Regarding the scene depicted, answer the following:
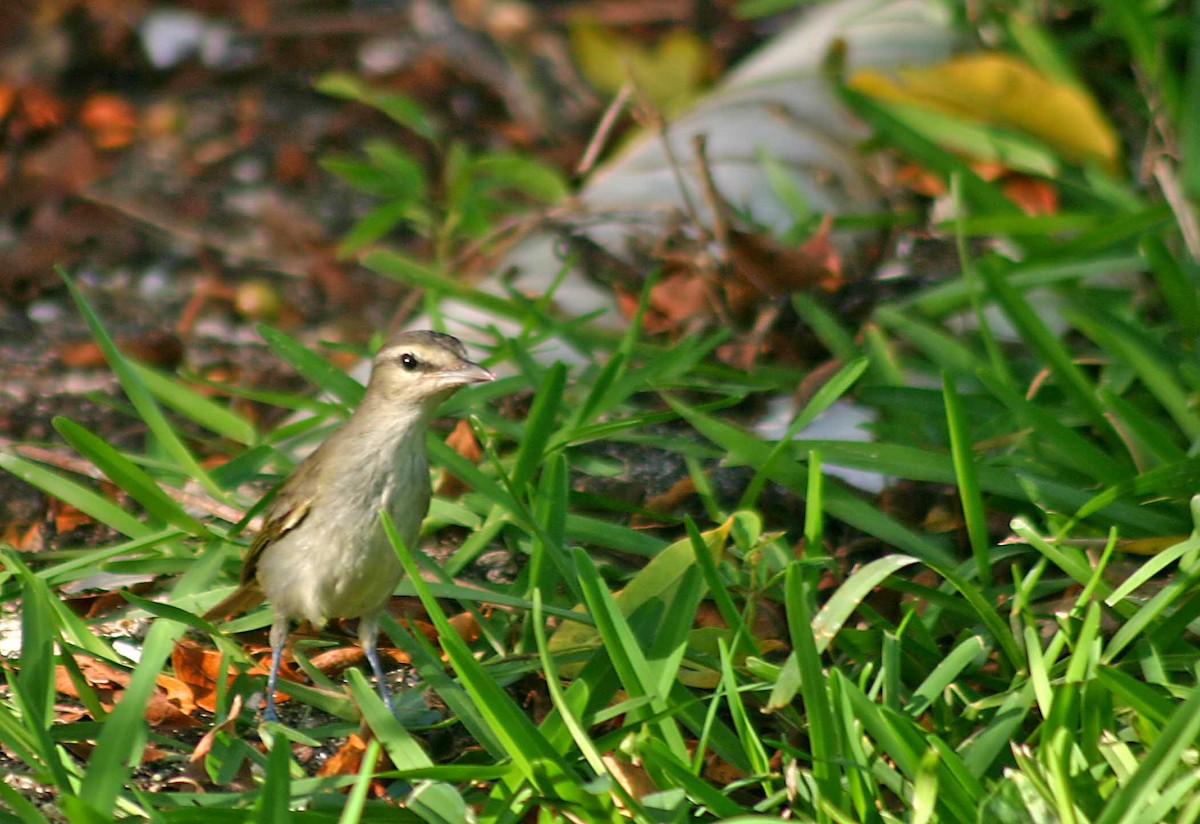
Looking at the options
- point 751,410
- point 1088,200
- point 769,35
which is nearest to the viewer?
point 751,410

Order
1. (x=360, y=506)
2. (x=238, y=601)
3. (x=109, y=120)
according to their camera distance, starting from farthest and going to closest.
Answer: (x=109, y=120), (x=238, y=601), (x=360, y=506)

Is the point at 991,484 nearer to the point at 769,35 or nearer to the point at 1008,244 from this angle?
the point at 1008,244

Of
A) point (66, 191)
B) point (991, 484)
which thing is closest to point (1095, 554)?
point (991, 484)

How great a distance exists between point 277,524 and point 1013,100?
11.4ft

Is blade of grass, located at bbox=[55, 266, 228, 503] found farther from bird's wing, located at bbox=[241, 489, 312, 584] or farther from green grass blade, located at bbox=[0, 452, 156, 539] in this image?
bird's wing, located at bbox=[241, 489, 312, 584]

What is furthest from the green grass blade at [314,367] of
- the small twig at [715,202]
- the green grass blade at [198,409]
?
the small twig at [715,202]

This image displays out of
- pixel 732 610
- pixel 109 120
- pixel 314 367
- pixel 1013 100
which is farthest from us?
pixel 109 120

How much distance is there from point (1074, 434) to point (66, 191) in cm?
446

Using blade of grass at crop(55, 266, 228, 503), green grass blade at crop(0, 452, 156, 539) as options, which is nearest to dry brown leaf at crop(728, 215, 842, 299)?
blade of grass at crop(55, 266, 228, 503)

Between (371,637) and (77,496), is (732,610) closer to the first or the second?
(371,637)

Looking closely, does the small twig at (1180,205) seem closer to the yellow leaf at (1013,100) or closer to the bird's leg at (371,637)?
the yellow leaf at (1013,100)

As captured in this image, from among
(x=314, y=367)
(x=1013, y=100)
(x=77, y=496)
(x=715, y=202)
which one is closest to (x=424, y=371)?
(x=314, y=367)

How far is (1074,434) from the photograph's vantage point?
3.70m

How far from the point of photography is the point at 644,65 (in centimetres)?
Result: 719
